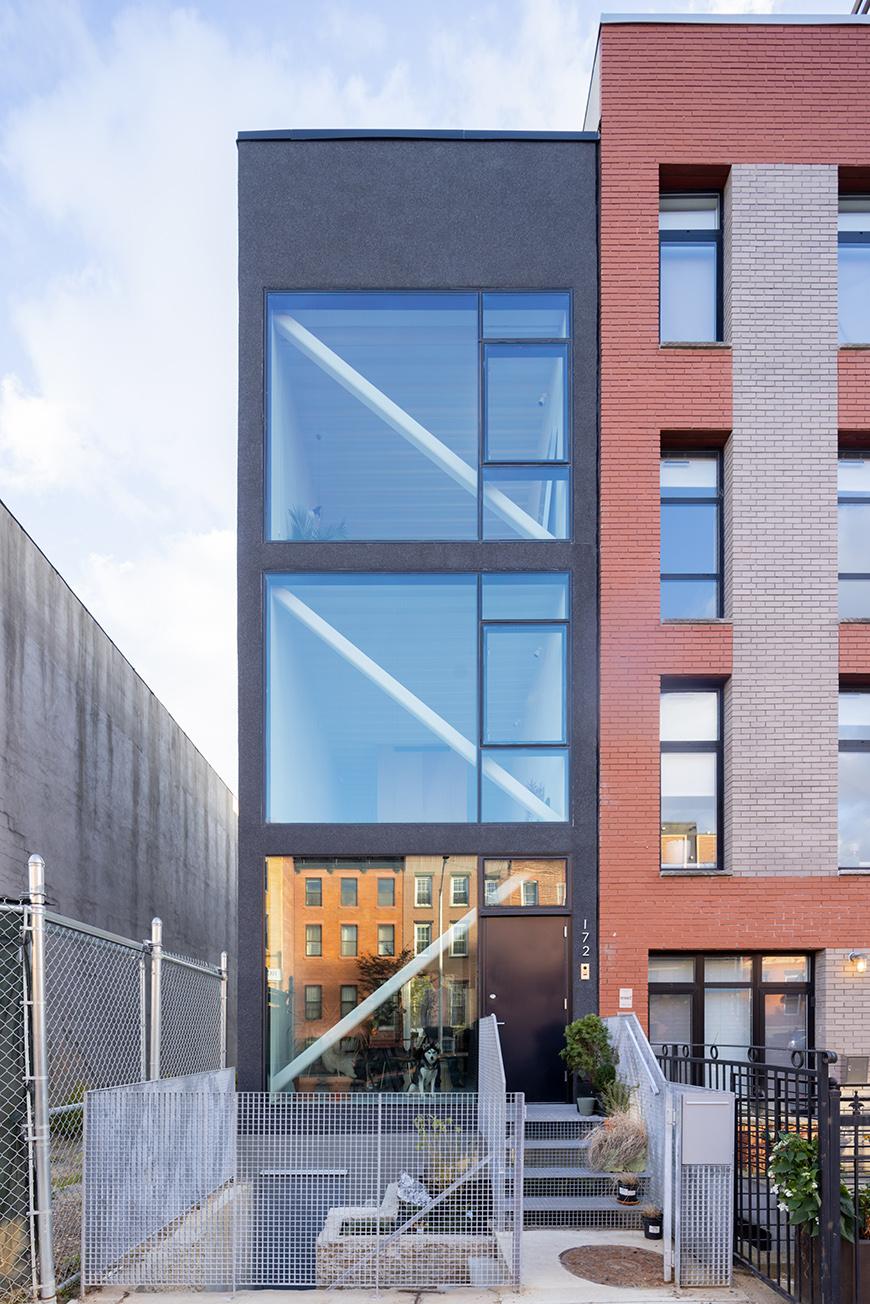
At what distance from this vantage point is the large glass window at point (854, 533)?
14.0 m

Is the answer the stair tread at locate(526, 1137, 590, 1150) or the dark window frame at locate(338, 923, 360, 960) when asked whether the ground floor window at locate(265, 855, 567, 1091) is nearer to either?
the dark window frame at locate(338, 923, 360, 960)

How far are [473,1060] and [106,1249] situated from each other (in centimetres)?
565

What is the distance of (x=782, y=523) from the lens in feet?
44.8

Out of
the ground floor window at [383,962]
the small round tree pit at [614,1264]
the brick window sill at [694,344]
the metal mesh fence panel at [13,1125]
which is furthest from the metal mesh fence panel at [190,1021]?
the brick window sill at [694,344]

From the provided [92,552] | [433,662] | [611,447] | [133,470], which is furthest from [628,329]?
[133,470]

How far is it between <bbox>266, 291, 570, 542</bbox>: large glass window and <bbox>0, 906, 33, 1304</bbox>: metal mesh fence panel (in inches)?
286

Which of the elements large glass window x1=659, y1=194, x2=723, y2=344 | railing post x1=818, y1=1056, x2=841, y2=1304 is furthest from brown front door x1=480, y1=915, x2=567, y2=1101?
large glass window x1=659, y1=194, x2=723, y2=344

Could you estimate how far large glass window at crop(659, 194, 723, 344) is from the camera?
14.3 m

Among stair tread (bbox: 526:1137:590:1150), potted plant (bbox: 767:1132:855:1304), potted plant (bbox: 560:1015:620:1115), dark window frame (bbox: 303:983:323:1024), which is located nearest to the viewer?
potted plant (bbox: 767:1132:855:1304)

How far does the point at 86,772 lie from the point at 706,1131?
47.9 feet

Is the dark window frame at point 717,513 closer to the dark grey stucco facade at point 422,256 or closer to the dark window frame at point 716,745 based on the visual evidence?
the dark window frame at point 716,745

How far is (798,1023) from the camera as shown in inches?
527

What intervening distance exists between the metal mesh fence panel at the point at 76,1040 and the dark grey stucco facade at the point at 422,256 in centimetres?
385

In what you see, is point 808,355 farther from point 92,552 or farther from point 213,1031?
point 92,552
